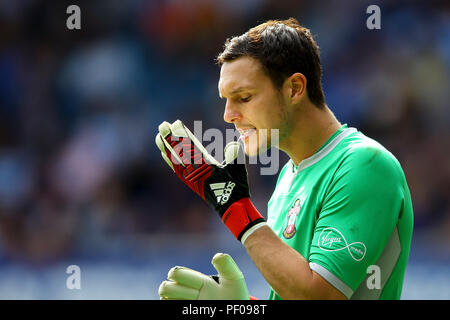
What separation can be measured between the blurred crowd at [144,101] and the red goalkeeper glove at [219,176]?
14.7 ft

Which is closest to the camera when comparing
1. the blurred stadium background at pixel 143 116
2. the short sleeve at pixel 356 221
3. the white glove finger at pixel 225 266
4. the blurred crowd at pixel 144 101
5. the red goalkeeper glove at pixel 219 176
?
the short sleeve at pixel 356 221

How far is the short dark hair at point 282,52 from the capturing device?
239 cm

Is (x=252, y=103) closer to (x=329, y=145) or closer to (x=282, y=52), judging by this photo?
(x=282, y=52)

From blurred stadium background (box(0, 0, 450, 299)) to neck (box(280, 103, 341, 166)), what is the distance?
331 centimetres

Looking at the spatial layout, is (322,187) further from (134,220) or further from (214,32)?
(214,32)

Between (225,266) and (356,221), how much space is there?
0.56m

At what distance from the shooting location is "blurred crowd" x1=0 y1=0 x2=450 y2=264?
7.00m

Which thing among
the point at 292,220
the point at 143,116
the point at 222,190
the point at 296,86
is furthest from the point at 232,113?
the point at 143,116

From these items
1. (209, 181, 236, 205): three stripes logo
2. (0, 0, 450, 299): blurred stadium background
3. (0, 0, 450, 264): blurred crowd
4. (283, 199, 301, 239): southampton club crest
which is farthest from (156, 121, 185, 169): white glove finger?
(0, 0, 450, 264): blurred crowd

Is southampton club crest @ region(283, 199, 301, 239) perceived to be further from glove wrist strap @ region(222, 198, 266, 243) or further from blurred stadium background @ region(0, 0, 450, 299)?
blurred stadium background @ region(0, 0, 450, 299)

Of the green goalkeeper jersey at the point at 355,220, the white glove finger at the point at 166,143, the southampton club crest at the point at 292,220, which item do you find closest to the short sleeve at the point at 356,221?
the green goalkeeper jersey at the point at 355,220

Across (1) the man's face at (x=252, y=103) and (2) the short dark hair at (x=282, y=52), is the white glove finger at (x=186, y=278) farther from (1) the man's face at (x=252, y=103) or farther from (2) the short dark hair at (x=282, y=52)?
(2) the short dark hair at (x=282, y=52)

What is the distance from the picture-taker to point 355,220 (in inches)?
80.3

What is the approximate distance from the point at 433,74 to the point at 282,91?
575 cm
